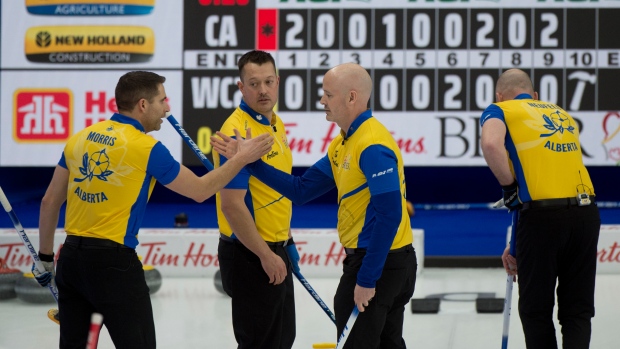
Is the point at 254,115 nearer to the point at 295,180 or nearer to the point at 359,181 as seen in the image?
the point at 295,180

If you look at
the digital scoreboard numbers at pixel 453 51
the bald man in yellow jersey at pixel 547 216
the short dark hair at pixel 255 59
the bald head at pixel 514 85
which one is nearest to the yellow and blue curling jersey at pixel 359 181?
the short dark hair at pixel 255 59

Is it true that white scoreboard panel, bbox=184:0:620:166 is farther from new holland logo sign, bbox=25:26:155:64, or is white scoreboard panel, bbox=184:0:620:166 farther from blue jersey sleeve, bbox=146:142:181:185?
blue jersey sleeve, bbox=146:142:181:185

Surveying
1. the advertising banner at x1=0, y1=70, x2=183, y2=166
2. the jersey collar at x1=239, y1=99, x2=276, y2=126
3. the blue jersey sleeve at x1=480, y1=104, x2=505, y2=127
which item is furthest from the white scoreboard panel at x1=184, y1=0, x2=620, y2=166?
the jersey collar at x1=239, y1=99, x2=276, y2=126

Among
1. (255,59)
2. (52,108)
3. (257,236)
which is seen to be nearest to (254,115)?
(255,59)

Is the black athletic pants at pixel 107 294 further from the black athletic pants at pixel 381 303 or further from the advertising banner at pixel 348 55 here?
the advertising banner at pixel 348 55

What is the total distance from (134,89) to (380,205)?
1.26 metres

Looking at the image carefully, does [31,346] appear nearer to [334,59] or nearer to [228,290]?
[228,290]

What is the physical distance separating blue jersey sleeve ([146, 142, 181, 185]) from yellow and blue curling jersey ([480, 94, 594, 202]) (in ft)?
6.10

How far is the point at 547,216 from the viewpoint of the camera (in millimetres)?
5336

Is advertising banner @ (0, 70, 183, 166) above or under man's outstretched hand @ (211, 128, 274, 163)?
above

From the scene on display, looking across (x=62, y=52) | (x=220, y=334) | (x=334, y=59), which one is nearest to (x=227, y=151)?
(x=220, y=334)

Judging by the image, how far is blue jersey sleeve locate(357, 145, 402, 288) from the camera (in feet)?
14.0

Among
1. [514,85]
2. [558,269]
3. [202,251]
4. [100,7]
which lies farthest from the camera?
[100,7]

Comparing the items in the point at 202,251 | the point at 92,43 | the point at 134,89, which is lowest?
the point at 202,251
